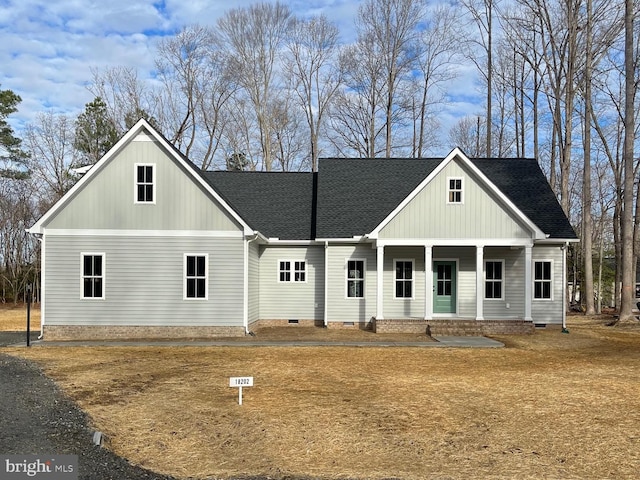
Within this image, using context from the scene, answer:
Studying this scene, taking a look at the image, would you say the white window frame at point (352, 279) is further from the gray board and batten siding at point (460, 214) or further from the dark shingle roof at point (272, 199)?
the gray board and batten siding at point (460, 214)

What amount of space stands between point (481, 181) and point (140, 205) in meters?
11.0

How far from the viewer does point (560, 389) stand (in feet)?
31.2

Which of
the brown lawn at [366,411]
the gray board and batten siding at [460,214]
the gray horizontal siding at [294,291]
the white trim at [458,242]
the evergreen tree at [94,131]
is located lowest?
the brown lawn at [366,411]

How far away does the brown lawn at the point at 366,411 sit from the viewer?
5836 millimetres

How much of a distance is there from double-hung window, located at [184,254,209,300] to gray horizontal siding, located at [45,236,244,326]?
13cm

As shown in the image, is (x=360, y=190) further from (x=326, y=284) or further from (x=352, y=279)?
(x=326, y=284)

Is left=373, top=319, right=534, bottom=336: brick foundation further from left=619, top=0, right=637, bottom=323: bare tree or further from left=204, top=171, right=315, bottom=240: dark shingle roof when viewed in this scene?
left=619, top=0, right=637, bottom=323: bare tree

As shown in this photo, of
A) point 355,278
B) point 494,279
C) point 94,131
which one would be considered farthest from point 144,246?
point 94,131

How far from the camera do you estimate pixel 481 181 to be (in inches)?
683

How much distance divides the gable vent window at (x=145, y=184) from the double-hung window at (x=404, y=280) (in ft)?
29.0

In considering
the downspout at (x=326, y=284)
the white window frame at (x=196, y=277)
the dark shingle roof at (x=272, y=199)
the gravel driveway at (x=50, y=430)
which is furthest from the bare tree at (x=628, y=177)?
the gravel driveway at (x=50, y=430)

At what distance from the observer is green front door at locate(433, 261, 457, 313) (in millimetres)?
19266

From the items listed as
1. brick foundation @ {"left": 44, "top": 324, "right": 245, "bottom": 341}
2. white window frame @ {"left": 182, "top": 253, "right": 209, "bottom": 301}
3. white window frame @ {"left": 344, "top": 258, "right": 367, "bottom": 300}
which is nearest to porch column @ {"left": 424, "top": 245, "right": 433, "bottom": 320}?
white window frame @ {"left": 344, "top": 258, "right": 367, "bottom": 300}

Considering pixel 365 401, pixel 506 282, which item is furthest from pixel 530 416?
pixel 506 282
